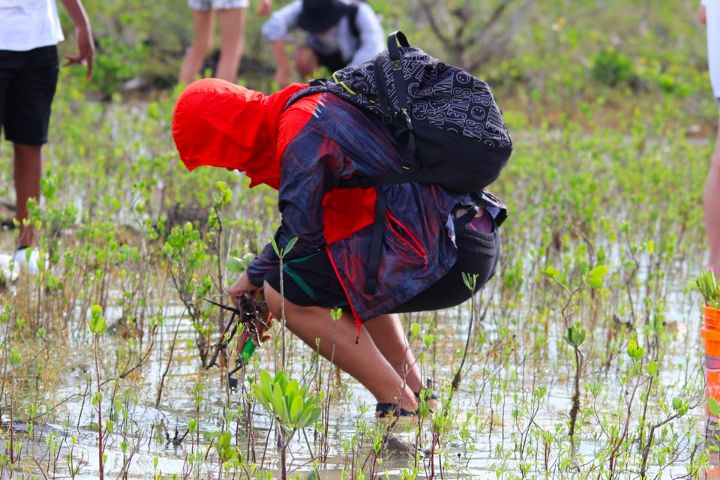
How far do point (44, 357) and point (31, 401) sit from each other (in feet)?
1.28

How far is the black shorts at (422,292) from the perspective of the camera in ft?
12.2

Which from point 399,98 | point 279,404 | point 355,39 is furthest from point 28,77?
point 355,39

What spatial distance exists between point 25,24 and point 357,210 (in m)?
2.13

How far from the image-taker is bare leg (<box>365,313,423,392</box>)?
13.4 feet

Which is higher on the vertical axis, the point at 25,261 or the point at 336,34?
the point at 336,34

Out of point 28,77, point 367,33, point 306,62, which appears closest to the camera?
point 28,77

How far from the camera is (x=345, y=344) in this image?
3.79 meters

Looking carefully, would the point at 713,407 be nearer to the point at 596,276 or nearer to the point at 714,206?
the point at 596,276

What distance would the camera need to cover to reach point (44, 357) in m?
4.35

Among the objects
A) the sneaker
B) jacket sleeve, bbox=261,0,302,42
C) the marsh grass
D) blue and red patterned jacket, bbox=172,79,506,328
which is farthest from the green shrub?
blue and red patterned jacket, bbox=172,79,506,328

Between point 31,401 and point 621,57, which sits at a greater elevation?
point 621,57

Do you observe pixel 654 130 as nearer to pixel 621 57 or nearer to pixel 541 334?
pixel 621 57

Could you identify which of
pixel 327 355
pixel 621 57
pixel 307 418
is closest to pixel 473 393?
pixel 327 355

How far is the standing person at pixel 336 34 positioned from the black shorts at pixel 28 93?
11.4ft
